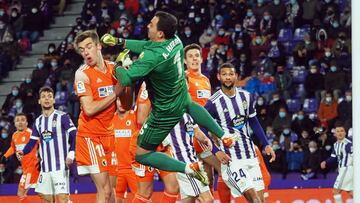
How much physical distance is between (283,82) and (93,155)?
12.2 m

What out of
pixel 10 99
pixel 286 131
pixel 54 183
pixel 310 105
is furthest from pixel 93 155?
pixel 10 99

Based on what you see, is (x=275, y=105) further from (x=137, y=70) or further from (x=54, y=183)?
(x=137, y=70)

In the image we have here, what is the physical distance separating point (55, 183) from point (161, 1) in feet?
44.5

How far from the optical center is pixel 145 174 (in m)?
13.3

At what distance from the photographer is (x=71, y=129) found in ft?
51.2

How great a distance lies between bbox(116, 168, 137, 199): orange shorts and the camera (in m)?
14.9

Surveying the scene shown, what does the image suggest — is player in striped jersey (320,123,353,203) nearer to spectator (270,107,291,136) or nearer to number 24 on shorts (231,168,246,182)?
spectator (270,107,291,136)

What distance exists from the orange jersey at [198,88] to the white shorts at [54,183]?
2823 mm

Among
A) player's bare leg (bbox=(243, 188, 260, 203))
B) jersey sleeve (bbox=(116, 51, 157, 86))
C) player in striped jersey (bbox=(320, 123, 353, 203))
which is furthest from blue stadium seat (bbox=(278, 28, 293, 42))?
jersey sleeve (bbox=(116, 51, 157, 86))

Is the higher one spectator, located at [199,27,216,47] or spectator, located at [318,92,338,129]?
spectator, located at [199,27,216,47]

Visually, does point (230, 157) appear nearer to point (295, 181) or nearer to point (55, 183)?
point (55, 183)

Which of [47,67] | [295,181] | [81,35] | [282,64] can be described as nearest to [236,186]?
[81,35]

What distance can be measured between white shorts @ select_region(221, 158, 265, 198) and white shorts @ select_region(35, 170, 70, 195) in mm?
3206

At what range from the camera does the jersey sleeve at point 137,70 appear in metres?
11.1
